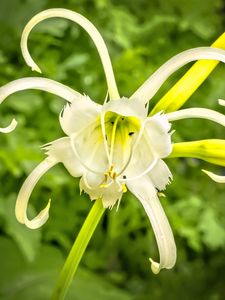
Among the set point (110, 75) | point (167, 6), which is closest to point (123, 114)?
point (110, 75)

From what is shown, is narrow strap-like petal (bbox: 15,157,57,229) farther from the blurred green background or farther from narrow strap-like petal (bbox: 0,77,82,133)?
the blurred green background

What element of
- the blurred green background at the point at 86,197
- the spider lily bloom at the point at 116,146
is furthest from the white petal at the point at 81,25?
the blurred green background at the point at 86,197

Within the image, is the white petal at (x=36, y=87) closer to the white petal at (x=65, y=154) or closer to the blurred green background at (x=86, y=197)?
the white petal at (x=65, y=154)

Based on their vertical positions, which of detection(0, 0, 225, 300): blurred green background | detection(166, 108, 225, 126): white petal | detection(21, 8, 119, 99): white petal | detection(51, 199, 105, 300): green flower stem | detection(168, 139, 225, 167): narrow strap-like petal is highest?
detection(0, 0, 225, 300): blurred green background

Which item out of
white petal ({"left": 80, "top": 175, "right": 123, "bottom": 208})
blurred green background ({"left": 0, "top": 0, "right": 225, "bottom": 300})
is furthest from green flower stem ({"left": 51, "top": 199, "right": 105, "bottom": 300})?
blurred green background ({"left": 0, "top": 0, "right": 225, "bottom": 300})

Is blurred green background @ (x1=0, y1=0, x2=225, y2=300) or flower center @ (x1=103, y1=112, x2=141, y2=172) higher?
blurred green background @ (x1=0, y1=0, x2=225, y2=300)
